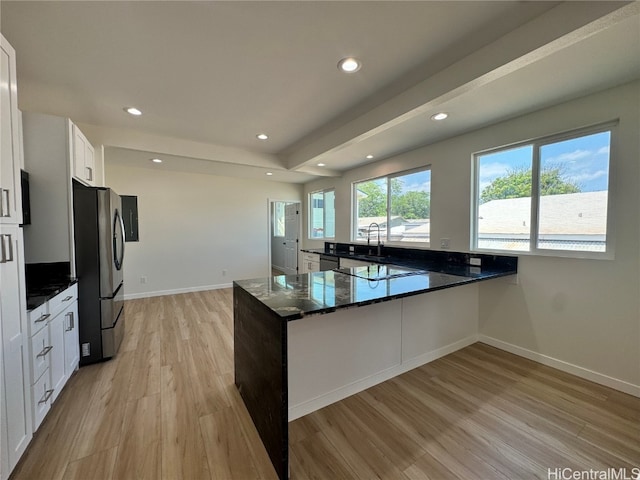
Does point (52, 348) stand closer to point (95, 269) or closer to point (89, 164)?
point (95, 269)

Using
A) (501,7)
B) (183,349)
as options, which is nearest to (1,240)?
(183,349)

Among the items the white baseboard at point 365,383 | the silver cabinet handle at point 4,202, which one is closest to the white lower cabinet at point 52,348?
the silver cabinet handle at point 4,202

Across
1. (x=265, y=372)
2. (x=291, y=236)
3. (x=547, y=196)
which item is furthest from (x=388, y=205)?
(x=265, y=372)

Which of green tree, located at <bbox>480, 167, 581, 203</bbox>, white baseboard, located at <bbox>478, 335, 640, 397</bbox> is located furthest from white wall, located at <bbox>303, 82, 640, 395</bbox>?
green tree, located at <bbox>480, 167, 581, 203</bbox>

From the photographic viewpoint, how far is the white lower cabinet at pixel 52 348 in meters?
1.60

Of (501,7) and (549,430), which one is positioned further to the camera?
(549,430)

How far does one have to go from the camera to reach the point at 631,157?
2.00m

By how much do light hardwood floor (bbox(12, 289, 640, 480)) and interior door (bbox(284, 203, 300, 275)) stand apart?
414 centimetres

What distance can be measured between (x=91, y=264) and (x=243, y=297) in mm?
1663

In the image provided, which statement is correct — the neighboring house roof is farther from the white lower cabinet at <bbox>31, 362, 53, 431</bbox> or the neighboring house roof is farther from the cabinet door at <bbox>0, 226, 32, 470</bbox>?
→ the white lower cabinet at <bbox>31, 362, 53, 431</bbox>

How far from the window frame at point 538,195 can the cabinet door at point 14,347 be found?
3.80 metres

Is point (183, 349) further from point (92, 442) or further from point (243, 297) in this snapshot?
point (243, 297)

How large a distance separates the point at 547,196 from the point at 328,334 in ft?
8.17

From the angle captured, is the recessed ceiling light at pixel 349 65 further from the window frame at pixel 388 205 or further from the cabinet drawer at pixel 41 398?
the cabinet drawer at pixel 41 398
